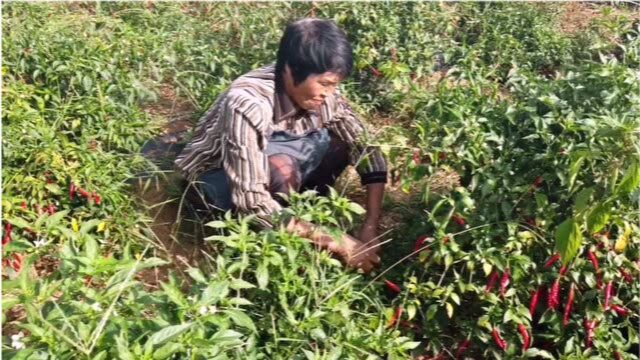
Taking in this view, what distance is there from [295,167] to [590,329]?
3.88 ft

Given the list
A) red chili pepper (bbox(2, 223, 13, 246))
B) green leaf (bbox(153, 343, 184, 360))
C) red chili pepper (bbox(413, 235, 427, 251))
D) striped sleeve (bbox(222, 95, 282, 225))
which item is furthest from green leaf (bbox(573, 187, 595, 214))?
red chili pepper (bbox(2, 223, 13, 246))

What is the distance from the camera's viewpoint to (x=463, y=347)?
8.45 ft

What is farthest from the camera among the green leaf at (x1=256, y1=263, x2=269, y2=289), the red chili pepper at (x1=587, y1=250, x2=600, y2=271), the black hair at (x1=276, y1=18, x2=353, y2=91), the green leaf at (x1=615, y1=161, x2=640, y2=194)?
the black hair at (x1=276, y1=18, x2=353, y2=91)

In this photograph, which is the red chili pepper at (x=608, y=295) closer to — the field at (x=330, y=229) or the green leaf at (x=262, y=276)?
the field at (x=330, y=229)

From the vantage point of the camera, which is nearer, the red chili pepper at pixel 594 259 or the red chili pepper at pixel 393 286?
the red chili pepper at pixel 594 259

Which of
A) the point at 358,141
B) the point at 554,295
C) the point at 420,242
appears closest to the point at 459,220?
the point at 420,242

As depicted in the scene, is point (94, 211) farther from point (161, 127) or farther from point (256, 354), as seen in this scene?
point (256, 354)

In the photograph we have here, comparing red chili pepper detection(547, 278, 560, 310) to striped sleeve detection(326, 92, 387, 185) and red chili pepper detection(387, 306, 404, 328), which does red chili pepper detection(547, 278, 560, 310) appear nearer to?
red chili pepper detection(387, 306, 404, 328)

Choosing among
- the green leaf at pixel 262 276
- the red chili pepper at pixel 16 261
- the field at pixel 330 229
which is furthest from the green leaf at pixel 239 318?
the red chili pepper at pixel 16 261

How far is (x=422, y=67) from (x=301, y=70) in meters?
1.52

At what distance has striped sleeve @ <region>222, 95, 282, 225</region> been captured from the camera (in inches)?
105

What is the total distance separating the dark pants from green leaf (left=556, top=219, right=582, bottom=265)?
1.04 m

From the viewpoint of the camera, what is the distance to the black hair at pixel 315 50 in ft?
8.64

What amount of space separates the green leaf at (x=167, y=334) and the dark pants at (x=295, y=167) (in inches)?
39.9
